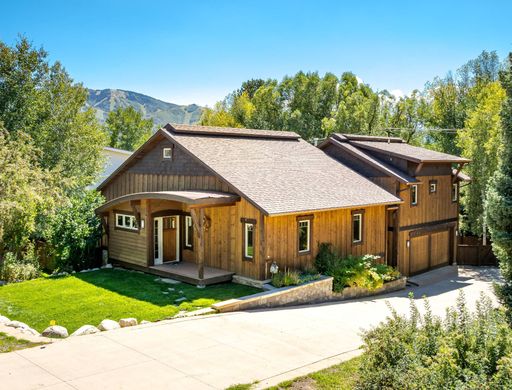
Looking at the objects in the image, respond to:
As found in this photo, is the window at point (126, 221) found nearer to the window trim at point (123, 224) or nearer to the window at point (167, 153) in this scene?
the window trim at point (123, 224)

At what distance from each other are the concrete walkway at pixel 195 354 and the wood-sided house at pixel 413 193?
29.1 feet

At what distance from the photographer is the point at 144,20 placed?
22.6 meters

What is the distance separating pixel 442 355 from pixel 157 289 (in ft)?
33.8

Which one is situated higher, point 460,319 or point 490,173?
point 490,173

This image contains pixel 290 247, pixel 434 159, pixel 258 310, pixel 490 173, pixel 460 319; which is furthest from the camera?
pixel 490 173

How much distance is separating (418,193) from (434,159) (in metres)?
1.69

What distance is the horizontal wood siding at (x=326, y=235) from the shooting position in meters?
16.2

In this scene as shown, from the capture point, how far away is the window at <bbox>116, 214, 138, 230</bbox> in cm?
1864

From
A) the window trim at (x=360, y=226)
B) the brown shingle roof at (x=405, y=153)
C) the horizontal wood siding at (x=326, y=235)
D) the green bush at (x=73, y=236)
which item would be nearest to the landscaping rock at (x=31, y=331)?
the horizontal wood siding at (x=326, y=235)

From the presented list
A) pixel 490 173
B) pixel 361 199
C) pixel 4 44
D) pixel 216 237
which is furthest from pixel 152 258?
pixel 490 173

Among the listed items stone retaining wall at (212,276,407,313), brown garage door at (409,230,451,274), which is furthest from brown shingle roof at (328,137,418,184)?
stone retaining wall at (212,276,407,313)

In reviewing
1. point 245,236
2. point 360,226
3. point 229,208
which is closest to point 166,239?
point 229,208

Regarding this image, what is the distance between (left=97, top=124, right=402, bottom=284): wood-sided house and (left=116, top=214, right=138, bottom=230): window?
0.12 ft

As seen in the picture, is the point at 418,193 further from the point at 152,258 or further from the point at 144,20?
the point at 144,20
